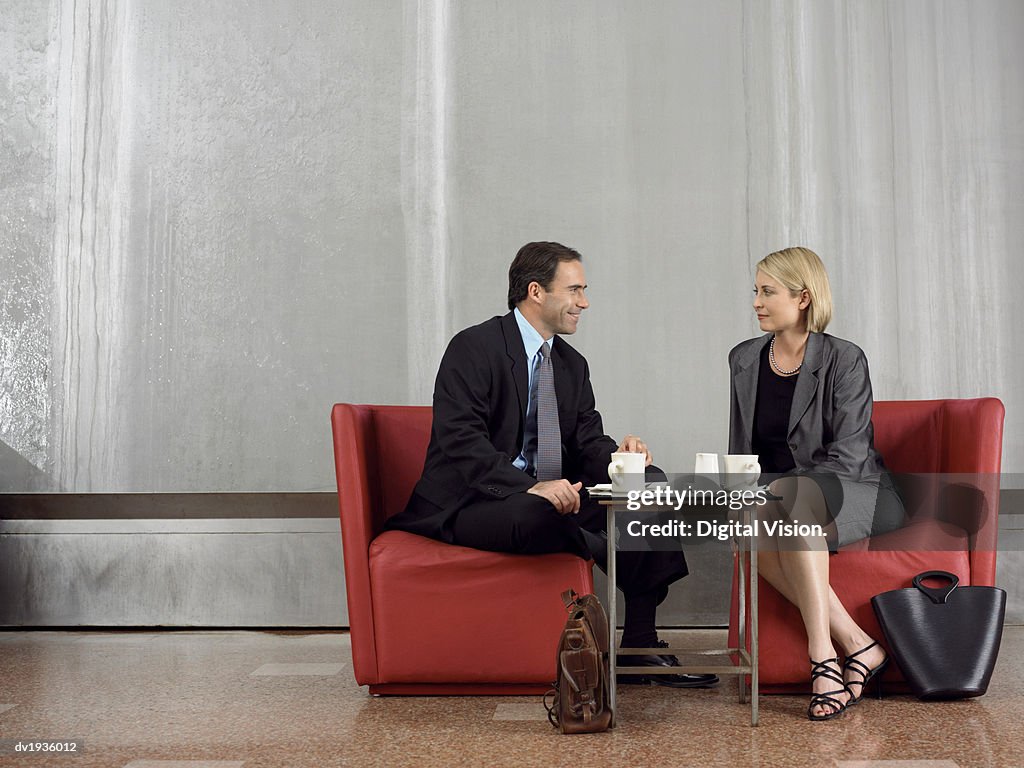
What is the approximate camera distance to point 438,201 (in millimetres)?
3623

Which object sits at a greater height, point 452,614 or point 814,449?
point 814,449

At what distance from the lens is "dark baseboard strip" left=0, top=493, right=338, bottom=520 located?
357 cm

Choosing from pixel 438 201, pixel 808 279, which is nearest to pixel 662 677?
pixel 808 279

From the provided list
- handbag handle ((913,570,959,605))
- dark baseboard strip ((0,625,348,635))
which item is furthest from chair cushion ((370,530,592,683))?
dark baseboard strip ((0,625,348,635))

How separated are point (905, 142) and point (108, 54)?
2.98 meters

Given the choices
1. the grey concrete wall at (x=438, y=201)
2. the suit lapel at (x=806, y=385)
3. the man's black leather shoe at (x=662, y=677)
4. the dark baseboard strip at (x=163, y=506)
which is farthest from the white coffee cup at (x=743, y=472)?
the dark baseboard strip at (x=163, y=506)

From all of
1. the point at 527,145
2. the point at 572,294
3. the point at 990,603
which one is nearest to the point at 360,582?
the point at 572,294

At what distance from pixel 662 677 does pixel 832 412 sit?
827 mm

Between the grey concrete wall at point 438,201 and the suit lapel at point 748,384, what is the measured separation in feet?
2.75

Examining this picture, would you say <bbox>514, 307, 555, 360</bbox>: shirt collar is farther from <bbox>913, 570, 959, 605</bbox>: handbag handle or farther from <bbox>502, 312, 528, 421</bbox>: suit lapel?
<bbox>913, 570, 959, 605</bbox>: handbag handle

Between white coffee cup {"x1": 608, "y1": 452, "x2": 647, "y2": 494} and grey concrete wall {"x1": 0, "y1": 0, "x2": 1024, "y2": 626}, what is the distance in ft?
4.71

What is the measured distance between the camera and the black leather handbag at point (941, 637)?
2.29 metres

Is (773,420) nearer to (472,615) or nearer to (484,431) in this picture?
(484,431)

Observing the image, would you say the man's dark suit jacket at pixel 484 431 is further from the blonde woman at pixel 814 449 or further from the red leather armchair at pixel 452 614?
the blonde woman at pixel 814 449
